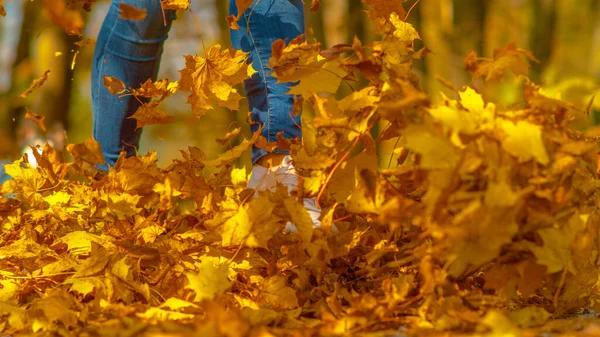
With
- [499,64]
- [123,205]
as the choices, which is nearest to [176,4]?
[123,205]

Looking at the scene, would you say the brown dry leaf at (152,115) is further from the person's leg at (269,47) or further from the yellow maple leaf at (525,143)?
the yellow maple leaf at (525,143)

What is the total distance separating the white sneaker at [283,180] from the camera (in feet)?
4.41

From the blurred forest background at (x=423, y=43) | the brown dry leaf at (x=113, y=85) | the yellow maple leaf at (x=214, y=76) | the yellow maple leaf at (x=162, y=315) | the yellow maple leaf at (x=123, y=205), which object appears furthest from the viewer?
the blurred forest background at (x=423, y=43)

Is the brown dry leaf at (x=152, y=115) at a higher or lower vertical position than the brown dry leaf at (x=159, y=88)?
lower

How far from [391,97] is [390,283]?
0.29m

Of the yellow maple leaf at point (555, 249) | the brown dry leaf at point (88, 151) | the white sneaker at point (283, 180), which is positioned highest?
the yellow maple leaf at point (555, 249)

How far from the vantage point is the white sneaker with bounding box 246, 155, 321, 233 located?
1345 millimetres

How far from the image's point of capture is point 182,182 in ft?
4.84

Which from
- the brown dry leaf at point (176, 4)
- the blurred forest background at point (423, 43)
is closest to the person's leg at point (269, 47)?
the brown dry leaf at point (176, 4)

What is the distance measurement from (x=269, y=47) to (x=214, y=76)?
0.78ft

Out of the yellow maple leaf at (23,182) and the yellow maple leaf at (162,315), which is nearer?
the yellow maple leaf at (162,315)

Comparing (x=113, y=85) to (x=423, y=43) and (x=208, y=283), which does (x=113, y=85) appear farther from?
(x=423, y=43)

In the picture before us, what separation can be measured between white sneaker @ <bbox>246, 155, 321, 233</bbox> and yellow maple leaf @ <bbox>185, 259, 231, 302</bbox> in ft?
1.10

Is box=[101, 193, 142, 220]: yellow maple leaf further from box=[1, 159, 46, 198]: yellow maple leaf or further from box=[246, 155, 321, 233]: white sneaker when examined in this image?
box=[1, 159, 46, 198]: yellow maple leaf
